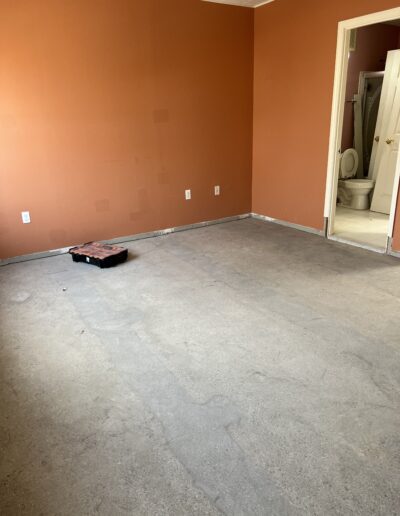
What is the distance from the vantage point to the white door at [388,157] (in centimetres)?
502

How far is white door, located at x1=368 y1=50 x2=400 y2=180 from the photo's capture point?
16.4 ft

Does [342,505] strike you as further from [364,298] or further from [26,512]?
[364,298]

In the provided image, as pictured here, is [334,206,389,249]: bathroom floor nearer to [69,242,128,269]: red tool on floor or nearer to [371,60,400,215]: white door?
[371,60,400,215]: white door

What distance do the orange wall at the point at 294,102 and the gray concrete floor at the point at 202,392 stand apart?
148 cm

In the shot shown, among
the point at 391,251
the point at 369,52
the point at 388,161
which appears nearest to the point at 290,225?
the point at 391,251

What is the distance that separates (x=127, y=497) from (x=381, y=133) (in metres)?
5.40

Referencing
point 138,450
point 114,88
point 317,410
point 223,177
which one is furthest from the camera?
point 223,177

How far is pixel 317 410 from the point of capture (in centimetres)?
180

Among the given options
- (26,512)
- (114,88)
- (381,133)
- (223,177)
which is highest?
(114,88)

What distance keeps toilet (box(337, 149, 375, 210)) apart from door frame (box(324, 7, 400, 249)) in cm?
128

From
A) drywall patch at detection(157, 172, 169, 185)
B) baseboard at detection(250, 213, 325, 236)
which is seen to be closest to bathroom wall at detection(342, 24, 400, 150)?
baseboard at detection(250, 213, 325, 236)

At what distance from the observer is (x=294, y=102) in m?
4.47

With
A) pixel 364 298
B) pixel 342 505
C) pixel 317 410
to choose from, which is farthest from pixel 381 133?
pixel 342 505

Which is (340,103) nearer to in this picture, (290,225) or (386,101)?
(290,225)
